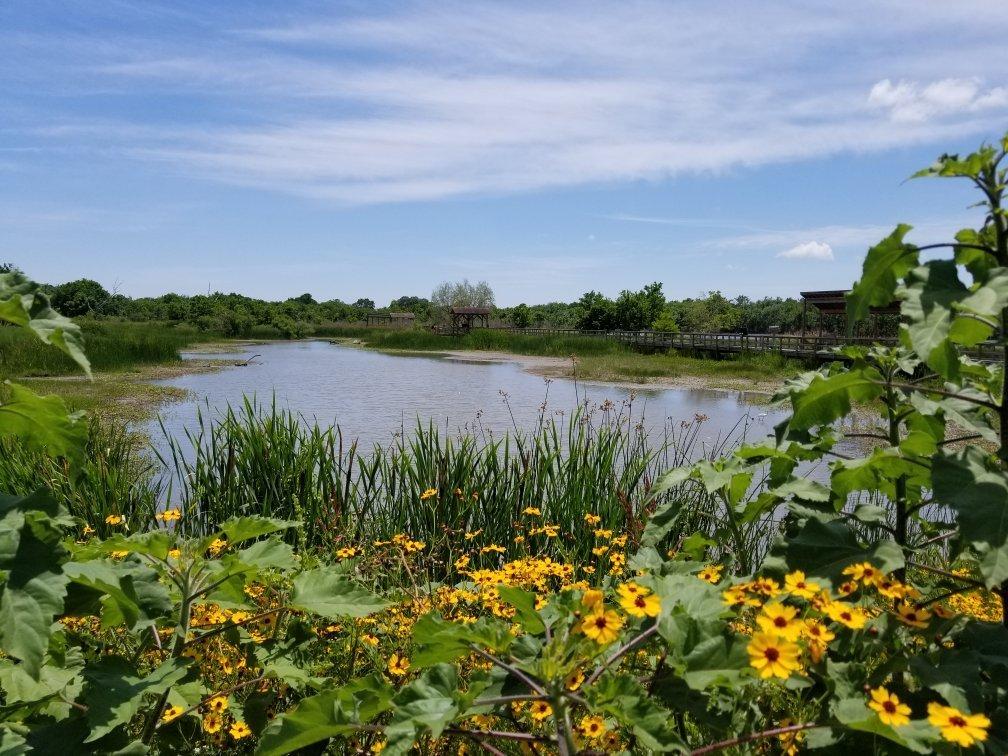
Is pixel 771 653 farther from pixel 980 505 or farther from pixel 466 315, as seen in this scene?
pixel 466 315

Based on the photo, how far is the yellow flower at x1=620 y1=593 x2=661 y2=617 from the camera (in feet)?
3.68

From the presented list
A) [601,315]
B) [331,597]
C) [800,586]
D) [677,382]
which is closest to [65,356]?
[677,382]

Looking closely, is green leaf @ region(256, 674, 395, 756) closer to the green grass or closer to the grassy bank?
the green grass

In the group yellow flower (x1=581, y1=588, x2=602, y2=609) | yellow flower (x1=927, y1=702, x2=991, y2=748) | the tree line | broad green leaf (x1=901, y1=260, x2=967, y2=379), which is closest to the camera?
yellow flower (x1=927, y1=702, x2=991, y2=748)

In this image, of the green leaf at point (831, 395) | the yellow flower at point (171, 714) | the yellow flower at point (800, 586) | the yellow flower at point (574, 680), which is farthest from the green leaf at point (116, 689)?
the green leaf at point (831, 395)

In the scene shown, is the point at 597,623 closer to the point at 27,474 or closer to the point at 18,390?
the point at 18,390

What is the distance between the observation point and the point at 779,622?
1.08 metres

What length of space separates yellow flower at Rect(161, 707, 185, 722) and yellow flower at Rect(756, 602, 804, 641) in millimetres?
1152

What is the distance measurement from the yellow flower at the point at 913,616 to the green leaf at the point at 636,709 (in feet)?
1.58

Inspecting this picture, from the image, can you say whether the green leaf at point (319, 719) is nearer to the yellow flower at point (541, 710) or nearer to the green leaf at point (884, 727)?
the yellow flower at point (541, 710)

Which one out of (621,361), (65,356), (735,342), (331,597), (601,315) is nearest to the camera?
(331,597)

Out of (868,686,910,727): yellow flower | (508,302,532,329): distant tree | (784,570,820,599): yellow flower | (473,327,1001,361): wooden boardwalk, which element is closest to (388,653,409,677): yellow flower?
(784,570,820,599): yellow flower

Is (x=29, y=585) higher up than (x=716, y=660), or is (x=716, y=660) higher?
(x=29, y=585)

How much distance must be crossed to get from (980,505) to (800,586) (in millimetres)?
322
